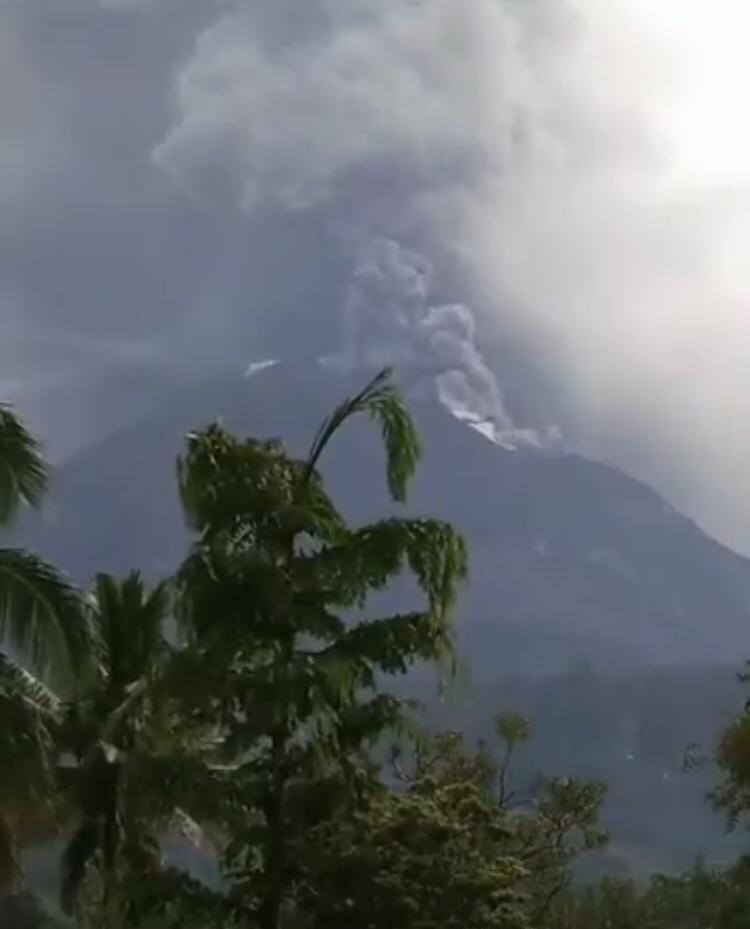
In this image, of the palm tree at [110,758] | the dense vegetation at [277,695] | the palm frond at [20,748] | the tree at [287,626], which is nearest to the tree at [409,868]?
the dense vegetation at [277,695]

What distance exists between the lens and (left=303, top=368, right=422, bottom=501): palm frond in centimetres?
1371

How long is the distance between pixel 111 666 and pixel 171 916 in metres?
9.44

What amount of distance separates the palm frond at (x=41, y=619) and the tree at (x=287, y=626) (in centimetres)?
98

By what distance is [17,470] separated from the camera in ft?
40.7

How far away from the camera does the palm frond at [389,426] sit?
13.7 metres

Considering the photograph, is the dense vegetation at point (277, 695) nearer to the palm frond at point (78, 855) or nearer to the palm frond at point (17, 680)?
the palm frond at point (17, 680)

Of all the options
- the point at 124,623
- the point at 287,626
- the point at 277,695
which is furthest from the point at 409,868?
the point at 124,623

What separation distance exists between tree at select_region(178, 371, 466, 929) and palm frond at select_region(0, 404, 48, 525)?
148 centimetres

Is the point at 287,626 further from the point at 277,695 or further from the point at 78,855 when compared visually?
the point at 78,855

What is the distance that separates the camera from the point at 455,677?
1342cm

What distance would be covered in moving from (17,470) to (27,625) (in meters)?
1.17

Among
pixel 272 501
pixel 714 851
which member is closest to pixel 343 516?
pixel 272 501

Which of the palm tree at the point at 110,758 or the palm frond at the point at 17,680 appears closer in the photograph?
the palm frond at the point at 17,680

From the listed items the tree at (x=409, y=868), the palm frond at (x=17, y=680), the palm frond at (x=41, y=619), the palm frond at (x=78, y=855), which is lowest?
the tree at (x=409, y=868)
